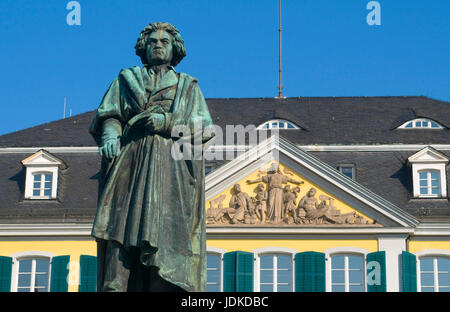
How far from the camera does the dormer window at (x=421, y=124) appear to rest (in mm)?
37562

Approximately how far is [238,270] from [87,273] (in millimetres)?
4082

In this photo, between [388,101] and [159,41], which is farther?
[388,101]

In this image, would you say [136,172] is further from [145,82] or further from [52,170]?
[52,170]

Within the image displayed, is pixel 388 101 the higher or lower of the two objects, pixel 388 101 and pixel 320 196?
the higher

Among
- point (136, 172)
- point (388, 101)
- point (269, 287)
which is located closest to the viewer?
point (136, 172)

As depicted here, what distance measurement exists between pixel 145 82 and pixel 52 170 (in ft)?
88.2

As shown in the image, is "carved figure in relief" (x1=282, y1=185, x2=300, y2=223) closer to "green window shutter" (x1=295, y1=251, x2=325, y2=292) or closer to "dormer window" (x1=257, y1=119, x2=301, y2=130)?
"green window shutter" (x1=295, y1=251, x2=325, y2=292)

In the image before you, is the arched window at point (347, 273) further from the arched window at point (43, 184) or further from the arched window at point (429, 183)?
the arched window at point (43, 184)

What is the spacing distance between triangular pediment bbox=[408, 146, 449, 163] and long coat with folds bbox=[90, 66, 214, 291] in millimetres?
26123

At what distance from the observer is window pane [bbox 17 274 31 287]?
3409 cm

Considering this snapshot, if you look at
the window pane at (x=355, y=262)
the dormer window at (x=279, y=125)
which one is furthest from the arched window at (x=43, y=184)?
the window pane at (x=355, y=262)

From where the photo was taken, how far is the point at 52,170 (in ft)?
119

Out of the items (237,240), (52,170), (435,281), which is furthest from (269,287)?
(52,170)

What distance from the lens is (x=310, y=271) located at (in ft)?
109
